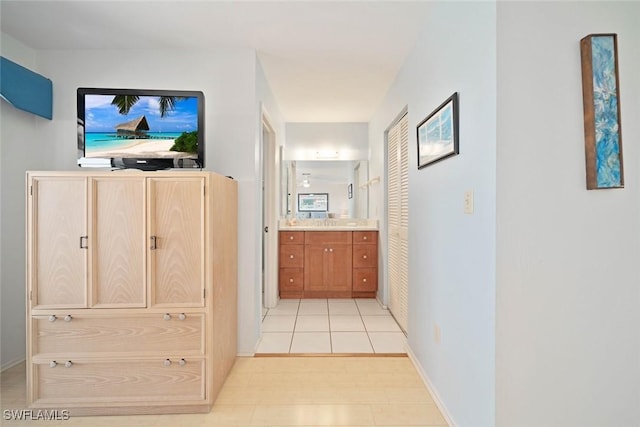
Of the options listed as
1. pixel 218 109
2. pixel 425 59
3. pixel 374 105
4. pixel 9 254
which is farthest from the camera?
pixel 374 105

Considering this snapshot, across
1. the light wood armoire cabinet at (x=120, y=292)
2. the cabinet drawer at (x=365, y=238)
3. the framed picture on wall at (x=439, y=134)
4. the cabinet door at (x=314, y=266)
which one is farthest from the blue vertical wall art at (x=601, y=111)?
the cabinet door at (x=314, y=266)

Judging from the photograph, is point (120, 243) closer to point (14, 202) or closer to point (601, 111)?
point (14, 202)

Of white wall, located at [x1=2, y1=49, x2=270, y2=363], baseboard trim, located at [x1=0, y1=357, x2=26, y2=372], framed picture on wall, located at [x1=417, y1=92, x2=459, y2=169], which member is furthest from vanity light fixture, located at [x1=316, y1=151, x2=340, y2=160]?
baseboard trim, located at [x1=0, y1=357, x2=26, y2=372]

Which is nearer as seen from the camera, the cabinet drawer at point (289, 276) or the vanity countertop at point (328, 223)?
the cabinet drawer at point (289, 276)

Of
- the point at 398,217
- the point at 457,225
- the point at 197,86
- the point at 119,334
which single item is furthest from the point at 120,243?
the point at 398,217

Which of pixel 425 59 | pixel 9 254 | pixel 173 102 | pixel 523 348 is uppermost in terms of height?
pixel 425 59

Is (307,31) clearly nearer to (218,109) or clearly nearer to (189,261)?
(218,109)

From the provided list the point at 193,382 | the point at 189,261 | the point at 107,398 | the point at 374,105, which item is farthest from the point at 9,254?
the point at 374,105

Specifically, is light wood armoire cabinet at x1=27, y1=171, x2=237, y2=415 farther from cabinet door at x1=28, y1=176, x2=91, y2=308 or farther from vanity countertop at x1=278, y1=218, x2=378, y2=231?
vanity countertop at x1=278, y1=218, x2=378, y2=231

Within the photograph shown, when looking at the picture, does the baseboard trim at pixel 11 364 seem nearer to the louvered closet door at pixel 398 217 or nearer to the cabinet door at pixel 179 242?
the cabinet door at pixel 179 242

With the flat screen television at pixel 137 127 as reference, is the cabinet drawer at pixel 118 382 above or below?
below

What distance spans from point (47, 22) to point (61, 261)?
159cm

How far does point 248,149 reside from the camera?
2477 mm

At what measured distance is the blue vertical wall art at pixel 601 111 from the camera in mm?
1245
